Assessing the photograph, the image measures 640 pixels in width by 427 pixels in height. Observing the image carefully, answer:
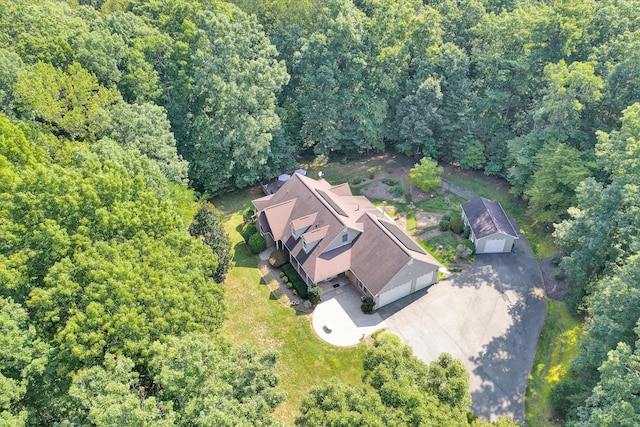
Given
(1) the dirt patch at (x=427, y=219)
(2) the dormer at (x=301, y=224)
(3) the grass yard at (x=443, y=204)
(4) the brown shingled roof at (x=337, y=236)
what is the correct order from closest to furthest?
(4) the brown shingled roof at (x=337, y=236) → (2) the dormer at (x=301, y=224) → (1) the dirt patch at (x=427, y=219) → (3) the grass yard at (x=443, y=204)

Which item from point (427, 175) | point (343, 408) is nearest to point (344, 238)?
point (427, 175)

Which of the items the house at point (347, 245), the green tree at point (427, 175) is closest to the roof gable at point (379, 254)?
the house at point (347, 245)

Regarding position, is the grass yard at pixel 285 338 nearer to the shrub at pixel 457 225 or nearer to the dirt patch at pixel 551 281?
the shrub at pixel 457 225

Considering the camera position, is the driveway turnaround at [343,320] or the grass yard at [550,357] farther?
the driveway turnaround at [343,320]

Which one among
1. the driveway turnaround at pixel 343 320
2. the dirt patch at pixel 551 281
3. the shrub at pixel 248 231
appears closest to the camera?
the driveway turnaround at pixel 343 320

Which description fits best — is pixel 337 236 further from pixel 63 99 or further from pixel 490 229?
pixel 63 99

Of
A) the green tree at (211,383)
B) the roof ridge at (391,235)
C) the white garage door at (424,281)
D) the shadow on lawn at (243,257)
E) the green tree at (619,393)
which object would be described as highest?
the green tree at (619,393)
